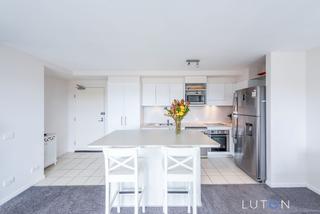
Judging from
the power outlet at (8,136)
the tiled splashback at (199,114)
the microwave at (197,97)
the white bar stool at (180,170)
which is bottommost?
the white bar stool at (180,170)

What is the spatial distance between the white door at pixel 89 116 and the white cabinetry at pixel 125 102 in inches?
35.3

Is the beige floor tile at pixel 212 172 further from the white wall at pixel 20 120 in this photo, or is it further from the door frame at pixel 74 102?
the white wall at pixel 20 120

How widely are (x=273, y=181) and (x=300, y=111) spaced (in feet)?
4.43

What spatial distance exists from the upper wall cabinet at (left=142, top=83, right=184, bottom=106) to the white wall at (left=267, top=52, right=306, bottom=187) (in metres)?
2.40

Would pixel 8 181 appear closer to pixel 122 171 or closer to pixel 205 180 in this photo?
pixel 122 171

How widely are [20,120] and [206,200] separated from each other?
11.0 feet

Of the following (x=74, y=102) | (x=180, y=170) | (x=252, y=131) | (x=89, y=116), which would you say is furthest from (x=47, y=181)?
(x=252, y=131)

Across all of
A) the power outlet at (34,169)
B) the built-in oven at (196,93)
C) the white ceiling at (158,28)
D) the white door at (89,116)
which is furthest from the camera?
the white door at (89,116)

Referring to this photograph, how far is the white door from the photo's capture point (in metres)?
5.48

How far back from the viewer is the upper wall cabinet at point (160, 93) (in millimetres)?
4970

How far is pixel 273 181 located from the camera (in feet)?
10.1

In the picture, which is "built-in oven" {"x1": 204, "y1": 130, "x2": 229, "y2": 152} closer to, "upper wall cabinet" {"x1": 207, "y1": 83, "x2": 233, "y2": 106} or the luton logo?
"upper wall cabinet" {"x1": 207, "y1": 83, "x2": 233, "y2": 106}

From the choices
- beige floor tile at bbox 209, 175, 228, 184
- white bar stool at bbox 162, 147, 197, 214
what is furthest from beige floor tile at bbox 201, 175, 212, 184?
white bar stool at bbox 162, 147, 197, 214

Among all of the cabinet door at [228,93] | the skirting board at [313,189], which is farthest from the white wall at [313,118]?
the cabinet door at [228,93]
